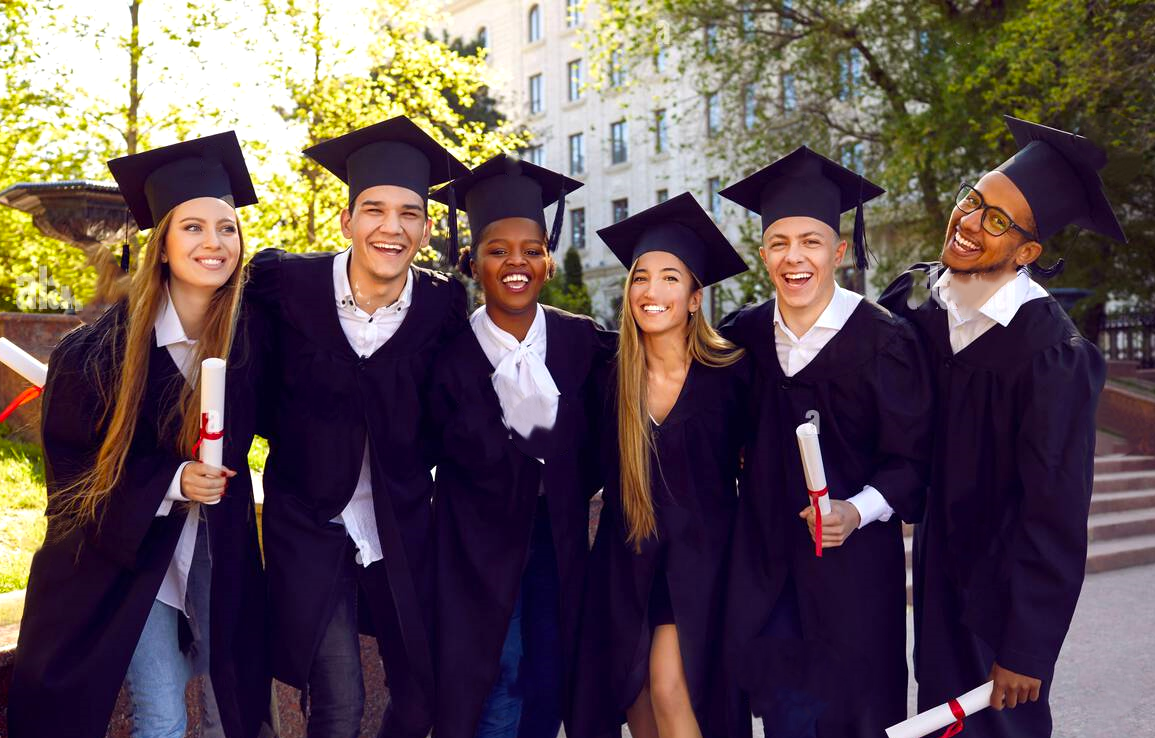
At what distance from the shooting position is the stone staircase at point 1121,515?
30.8 feet

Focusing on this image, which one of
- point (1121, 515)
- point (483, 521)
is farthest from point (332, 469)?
point (1121, 515)

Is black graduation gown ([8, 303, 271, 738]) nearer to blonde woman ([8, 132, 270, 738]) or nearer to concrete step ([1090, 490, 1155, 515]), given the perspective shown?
blonde woman ([8, 132, 270, 738])

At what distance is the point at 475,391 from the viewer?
3.82 metres

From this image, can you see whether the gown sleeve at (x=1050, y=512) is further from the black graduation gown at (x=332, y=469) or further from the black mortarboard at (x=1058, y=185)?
the black graduation gown at (x=332, y=469)

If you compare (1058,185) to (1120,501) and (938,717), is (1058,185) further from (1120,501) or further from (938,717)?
(1120,501)

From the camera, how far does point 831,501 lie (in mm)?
3539

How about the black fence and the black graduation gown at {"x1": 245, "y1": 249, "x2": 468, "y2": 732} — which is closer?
the black graduation gown at {"x1": 245, "y1": 249, "x2": 468, "y2": 732}

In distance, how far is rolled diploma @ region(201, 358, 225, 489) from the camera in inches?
120

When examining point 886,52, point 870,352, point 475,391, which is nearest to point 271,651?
point 475,391

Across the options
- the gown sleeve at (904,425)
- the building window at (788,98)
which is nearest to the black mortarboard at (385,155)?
the gown sleeve at (904,425)

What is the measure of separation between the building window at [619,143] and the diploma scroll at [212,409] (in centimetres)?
4036

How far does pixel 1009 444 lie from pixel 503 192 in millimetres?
2052

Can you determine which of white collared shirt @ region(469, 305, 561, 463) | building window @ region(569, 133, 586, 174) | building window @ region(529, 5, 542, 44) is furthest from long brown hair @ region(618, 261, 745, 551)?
building window @ region(529, 5, 542, 44)

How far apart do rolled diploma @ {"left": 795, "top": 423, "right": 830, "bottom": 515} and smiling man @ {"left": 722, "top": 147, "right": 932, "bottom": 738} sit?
0.25 meters
